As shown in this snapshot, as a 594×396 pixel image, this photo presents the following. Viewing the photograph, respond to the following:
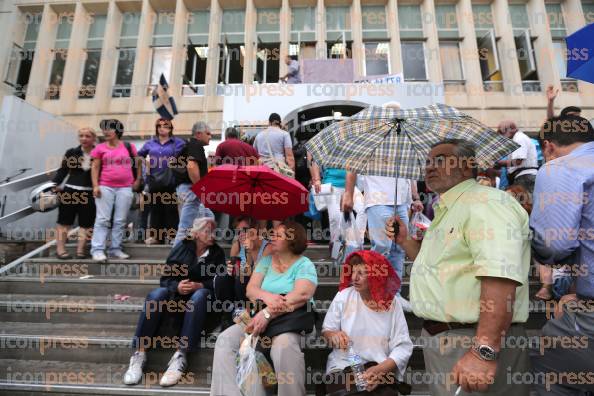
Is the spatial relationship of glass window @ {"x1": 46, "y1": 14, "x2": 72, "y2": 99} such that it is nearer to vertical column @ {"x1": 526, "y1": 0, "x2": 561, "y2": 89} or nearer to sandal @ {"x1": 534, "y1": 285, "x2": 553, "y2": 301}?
sandal @ {"x1": 534, "y1": 285, "x2": 553, "y2": 301}

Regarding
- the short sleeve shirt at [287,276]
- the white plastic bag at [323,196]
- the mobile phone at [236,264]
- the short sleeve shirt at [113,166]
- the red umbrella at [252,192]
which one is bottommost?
the short sleeve shirt at [287,276]

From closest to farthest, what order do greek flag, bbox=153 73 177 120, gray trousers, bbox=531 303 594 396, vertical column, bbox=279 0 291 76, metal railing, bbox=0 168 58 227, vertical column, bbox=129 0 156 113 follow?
1. gray trousers, bbox=531 303 594 396
2. metal railing, bbox=0 168 58 227
3. greek flag, bbox=153 73 177 120
4. vertical column, bbox=129 0 156 113
5. vertical column, bbox=279 0 291 76

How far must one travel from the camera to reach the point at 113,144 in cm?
528

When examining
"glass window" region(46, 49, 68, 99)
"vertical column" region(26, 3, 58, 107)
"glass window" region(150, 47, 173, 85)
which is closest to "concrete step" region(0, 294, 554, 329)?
"glass window" region(150, 47, 173, 85)

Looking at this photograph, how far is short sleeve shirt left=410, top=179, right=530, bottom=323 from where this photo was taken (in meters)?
1.59

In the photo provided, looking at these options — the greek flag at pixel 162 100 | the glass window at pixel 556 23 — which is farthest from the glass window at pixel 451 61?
the greek flag at pixel 162 100

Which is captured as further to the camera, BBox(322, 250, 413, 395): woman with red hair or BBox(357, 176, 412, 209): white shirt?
BBox(357, 176, 412, 209): white shirt

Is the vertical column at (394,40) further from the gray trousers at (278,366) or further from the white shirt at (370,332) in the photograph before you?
the gray trousers at (278,366)

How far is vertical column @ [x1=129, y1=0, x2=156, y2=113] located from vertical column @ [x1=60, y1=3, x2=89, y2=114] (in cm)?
243

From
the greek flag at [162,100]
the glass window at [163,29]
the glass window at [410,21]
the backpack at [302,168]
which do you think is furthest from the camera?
the glass window at [163,29]

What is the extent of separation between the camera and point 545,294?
140 inches

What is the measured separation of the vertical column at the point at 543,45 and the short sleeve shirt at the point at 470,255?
14694 mm

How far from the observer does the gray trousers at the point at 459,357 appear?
1.68 m

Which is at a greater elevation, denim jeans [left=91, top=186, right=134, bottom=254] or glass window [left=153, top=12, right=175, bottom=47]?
glass window [left=153, top=12, right=175, bottom=47]
